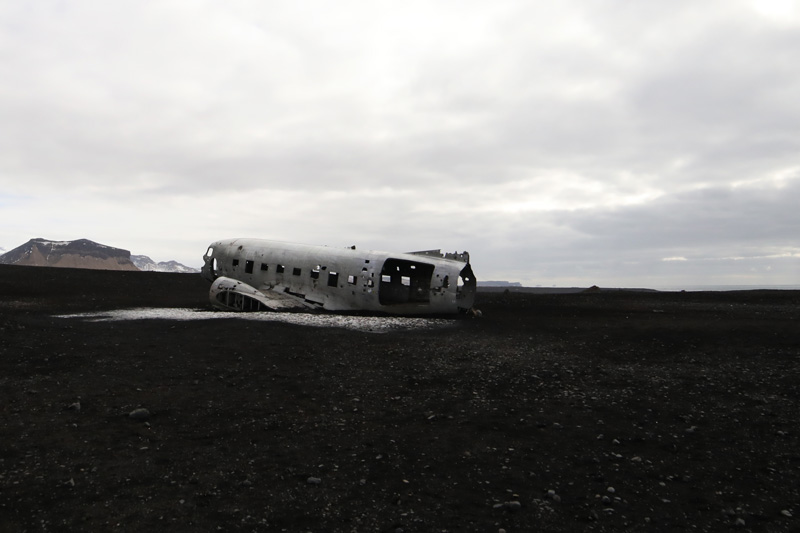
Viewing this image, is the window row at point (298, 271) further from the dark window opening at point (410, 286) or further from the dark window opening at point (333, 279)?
the dark window opening at point (410, 286)

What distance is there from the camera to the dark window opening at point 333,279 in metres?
28.0

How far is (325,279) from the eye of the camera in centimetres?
2831

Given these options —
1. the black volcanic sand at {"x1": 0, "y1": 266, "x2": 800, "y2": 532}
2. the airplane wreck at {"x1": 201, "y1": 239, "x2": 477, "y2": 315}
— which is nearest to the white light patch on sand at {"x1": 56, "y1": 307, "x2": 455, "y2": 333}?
the airplane wreck at {"x1": 201, "y1": 239, "x2": 477, "y2": 315}

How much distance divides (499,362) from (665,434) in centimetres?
621

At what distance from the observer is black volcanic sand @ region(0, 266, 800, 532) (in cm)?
644

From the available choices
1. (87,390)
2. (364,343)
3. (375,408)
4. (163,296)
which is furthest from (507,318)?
(163,296)

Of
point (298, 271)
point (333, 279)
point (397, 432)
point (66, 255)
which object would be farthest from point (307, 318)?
point (66, 255)

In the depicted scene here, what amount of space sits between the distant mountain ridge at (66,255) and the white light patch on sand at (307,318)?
172 metres

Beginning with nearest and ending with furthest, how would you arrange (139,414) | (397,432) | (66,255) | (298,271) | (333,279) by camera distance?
(397,432), (139,414), (333,279), (298,271), (66,255)

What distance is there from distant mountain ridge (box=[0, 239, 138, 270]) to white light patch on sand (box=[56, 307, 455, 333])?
565ft

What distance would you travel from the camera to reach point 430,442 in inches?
346

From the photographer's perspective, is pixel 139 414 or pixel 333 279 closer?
pixel 139 414

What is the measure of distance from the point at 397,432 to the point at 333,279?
63.7ft

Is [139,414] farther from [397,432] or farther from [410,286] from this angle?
[410,286]
